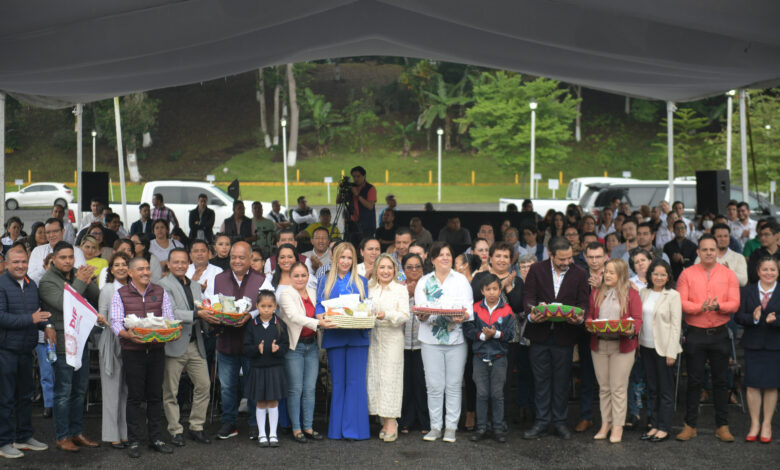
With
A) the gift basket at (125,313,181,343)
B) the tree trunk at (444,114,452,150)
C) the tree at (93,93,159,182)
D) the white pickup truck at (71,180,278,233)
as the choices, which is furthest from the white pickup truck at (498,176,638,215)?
the tree at (93,93,159,182)

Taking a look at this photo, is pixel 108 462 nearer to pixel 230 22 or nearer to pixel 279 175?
pixel 230 22

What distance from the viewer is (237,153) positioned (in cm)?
5278

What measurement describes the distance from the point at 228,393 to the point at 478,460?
94.2 inches

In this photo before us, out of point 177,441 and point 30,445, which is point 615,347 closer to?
point 177,441

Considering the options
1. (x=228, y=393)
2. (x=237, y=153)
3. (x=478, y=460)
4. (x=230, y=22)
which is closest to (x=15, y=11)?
(x=230, y=22)

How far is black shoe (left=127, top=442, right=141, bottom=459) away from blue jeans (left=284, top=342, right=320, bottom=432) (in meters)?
1.37

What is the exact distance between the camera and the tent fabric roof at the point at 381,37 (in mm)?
7898

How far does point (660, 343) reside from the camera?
719 cm

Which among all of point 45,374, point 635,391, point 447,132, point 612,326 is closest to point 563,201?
point 635,391

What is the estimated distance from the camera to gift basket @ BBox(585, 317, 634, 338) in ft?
23.1

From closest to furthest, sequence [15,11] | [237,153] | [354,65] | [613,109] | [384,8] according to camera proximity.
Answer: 1. [15,11]
2. [384,8]
3. [237,153]
4. [613,109]
5. [354,65]

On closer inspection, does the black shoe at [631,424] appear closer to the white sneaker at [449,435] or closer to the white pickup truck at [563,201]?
the white sneaker at [449,435]

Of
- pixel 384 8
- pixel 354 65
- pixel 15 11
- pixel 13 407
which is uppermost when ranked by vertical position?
pixel 354 65

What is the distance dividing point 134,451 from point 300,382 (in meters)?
1.56
